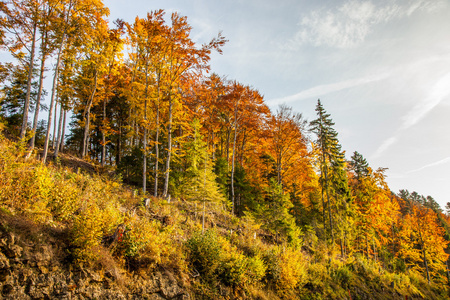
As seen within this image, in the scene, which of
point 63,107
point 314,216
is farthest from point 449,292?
point 63,107

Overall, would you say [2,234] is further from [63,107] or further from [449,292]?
[449,292]

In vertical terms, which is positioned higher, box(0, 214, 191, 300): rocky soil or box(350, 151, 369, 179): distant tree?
box(350, 151, 369, 179): distant tree

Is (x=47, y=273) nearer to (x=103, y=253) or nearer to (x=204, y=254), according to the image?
(x=103, y=253)

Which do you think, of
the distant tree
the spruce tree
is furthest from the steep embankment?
the distant tree

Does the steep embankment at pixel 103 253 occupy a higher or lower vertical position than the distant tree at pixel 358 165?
lower

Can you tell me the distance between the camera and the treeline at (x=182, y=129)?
14.3 m

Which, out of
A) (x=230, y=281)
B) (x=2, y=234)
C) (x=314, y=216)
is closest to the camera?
(x=2, y=234)

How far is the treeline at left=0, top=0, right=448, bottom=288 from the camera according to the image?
1434 centimetres

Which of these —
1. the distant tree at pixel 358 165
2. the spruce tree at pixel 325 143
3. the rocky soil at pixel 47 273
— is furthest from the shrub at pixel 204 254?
the distant tree at pixel 358 165

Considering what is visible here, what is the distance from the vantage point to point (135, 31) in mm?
15875

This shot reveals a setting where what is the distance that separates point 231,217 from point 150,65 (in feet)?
41.6

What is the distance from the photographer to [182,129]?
23156 millimetres

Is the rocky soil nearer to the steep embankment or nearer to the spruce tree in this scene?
the steep embankment

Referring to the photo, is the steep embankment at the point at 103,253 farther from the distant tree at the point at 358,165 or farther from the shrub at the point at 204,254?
the distant tree at the point at 358,165
